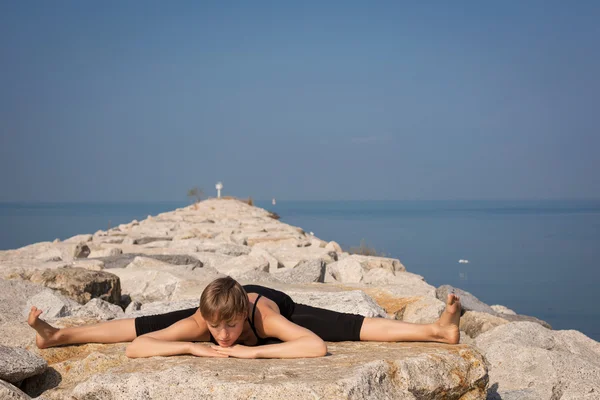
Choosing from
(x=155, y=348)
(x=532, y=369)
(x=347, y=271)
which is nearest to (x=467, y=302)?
(x=347, y=271)

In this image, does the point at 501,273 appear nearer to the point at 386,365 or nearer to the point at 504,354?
the point at 504,354

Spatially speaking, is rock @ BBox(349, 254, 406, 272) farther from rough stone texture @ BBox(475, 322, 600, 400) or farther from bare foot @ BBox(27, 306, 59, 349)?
bare foot @ BBox(27, 306, 59, 349)

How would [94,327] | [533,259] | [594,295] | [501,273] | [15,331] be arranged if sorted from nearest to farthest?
[94,327] → [15,331] → [594,295] → [501,273] → [533,259]

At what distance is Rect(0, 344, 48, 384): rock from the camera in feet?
11.0

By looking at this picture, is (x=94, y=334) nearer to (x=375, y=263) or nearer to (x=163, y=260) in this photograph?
(x=163, y=260)

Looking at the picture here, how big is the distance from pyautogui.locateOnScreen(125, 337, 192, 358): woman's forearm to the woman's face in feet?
0.47

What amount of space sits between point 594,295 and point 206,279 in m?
10.3

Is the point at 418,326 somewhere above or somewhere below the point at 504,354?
above

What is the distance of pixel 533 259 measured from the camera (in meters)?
19.4

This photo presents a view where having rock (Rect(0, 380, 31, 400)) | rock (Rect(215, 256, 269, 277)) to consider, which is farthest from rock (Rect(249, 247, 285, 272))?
rock (Rect(0, 380, 31, 400))

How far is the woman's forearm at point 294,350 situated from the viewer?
3344 mm

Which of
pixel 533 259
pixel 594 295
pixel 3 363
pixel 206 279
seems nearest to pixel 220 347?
pixel 3 363

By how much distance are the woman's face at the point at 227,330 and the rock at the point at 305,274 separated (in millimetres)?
3654

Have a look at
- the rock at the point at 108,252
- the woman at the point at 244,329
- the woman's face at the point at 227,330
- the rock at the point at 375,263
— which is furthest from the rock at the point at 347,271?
the woman's face at the point at 227,330
